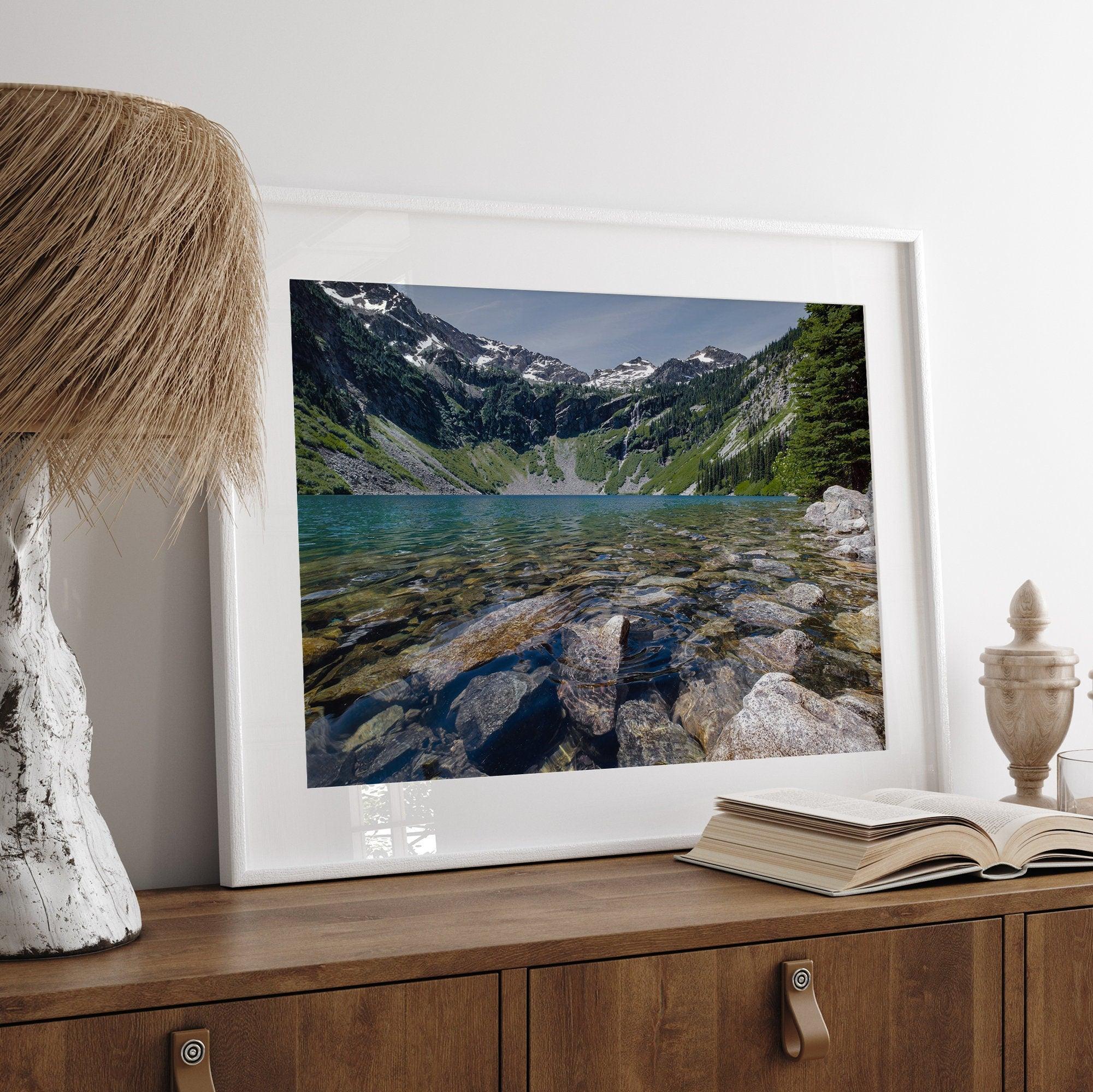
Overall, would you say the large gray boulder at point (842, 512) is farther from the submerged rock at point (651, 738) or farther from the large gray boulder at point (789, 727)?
the submerged rock at point (651, 738)

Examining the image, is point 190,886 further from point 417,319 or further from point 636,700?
point 417,319

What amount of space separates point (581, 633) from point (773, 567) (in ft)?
0.99

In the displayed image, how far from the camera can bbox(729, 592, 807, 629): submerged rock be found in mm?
1461

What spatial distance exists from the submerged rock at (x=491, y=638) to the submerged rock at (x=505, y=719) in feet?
0.09

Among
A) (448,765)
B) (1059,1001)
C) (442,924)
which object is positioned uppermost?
(448,765)

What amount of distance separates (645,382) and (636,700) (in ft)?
1.42

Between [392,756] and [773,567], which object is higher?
[773,567]

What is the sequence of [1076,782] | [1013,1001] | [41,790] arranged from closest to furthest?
[41,790], [1013,1001], [1076,782]

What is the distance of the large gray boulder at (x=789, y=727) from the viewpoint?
1.44 metres

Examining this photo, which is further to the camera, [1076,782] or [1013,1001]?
[1076,782]

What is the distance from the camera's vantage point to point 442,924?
41.0 inches

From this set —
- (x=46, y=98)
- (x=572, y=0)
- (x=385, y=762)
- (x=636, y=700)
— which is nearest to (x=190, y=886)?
(x=385, y=762)

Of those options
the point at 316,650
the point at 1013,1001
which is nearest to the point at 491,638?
the point at 316,650

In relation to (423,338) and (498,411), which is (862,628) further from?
(423,338)
